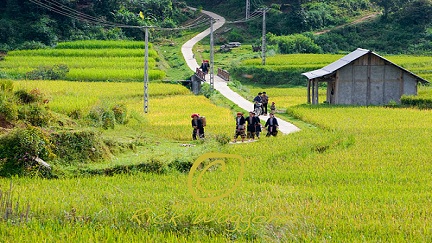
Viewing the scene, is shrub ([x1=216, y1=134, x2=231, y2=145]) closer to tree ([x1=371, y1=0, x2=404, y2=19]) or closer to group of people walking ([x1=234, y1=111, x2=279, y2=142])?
group of people walking ([x1=234, y1=111, x2=279, y2=142])

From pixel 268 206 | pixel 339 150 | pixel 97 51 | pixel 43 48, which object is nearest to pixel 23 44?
pixel 43 48

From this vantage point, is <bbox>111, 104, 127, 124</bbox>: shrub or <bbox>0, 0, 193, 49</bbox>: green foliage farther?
<bbox>0, 0, 193, 49</bbox>: green foliage

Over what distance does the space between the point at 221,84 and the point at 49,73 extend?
8.85 metres

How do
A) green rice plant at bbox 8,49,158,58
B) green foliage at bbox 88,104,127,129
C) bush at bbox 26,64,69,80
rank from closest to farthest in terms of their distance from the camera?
green foliage at bbox 88,104,127,129 < bush at bbox 26,64,69,80 < green rice plant at bbox 8,49,158,58

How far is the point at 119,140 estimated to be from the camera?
18500mm

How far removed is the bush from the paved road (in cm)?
788

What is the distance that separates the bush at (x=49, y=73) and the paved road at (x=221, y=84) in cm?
788

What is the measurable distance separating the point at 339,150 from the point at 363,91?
13.2 metres

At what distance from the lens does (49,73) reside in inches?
1489

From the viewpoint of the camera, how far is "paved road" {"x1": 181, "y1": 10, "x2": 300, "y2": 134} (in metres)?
24.0

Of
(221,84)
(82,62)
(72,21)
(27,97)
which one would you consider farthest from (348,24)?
(27,97)

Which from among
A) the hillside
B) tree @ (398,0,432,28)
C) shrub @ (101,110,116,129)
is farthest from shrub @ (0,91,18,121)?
tree @ (398,0,432,28)

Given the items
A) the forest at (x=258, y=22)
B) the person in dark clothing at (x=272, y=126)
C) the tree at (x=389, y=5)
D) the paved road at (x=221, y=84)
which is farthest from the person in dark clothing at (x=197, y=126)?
the tree at (x=389, y=5)

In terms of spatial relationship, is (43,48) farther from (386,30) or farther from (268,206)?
(268,206)
